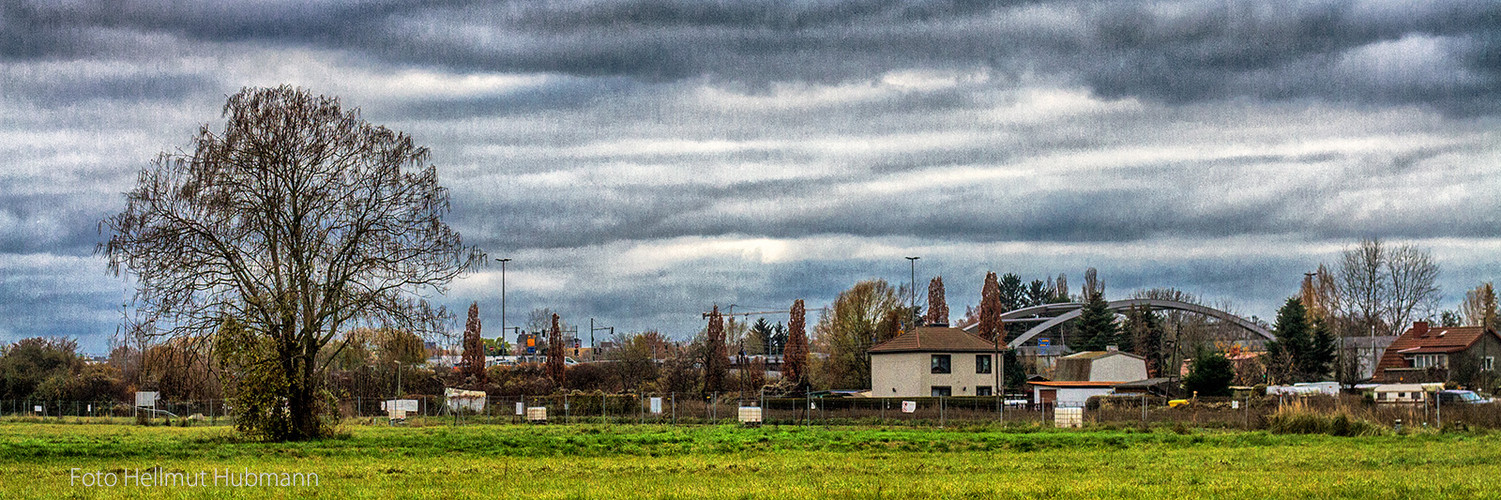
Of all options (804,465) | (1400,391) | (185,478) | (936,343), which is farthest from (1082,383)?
(185,478)

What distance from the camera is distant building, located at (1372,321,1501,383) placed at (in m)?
100

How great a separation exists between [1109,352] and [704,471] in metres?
76.5

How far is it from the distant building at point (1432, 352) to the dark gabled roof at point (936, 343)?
36176 mm

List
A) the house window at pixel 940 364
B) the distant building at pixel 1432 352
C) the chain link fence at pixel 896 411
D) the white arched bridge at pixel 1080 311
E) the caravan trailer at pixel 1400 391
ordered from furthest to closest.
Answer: the white arched bridge at pixel 1080 311
the distant building at pixel 1432 352
the house window at pixel 940 364
the caravan trailer at pixel 1400 391
the chain link fence at pixel 896 411

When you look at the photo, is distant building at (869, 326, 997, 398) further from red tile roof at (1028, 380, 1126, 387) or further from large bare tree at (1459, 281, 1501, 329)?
large bare tree at (1459, 281, 1501, 329)

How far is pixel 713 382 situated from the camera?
103938 mm

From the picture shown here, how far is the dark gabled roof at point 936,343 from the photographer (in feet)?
281

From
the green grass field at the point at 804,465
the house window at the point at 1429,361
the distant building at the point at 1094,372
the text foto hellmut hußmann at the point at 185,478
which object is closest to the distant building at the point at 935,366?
the distant building at the point at 1094,372

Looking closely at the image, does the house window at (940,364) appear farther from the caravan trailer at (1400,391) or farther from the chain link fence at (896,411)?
the caravan trailer at (1400,391)

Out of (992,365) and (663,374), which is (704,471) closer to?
(992,365)

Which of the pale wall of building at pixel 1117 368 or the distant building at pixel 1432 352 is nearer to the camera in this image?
the pale wall of building at pixel 1117 368

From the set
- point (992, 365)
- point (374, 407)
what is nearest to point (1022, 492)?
point (374, 407)

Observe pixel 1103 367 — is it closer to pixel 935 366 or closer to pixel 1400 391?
pixel 935 366

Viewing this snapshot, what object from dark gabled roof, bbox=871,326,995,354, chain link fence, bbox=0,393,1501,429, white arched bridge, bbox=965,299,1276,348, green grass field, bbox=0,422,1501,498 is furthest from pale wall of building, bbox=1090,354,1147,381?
green grass field, bbox=0,422,1501,498
